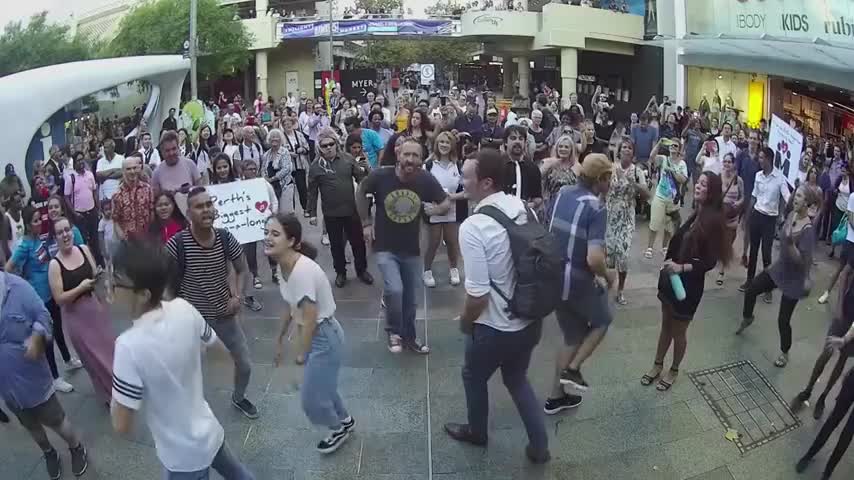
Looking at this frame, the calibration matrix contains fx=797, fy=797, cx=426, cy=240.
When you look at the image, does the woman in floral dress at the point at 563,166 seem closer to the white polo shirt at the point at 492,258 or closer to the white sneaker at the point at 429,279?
the white sneaker at the point at 429,279

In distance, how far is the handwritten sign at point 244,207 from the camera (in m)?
7.91

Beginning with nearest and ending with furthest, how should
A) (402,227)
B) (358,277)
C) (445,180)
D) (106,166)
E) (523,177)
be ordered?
(402,227) → (523,177) → (445,180) → (358,277) → (106,166)

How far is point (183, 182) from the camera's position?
7.90 metres

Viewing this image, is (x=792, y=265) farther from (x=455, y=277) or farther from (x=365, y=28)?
(x=365, y=28)

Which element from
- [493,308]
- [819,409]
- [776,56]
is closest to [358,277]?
[493,308]

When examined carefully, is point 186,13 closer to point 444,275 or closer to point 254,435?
point 444,275

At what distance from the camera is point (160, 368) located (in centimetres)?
321

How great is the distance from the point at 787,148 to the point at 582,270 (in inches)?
152

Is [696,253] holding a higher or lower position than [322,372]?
higher

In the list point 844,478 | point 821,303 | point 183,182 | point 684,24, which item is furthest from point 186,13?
point 844,478

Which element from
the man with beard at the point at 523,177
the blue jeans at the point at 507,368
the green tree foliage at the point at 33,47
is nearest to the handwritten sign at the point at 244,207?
the man with beard at the point at 523,177

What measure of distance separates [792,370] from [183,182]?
5.76 m

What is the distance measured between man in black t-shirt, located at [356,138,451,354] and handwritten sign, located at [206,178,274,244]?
1.79 meters

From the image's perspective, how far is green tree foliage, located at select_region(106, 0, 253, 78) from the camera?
37250 mm
